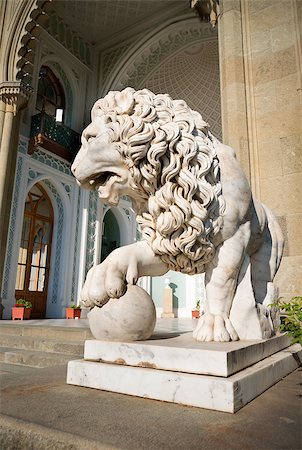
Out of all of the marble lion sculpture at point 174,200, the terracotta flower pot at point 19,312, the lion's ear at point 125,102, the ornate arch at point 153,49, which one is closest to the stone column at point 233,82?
the marble lion sculpture at point 174,200

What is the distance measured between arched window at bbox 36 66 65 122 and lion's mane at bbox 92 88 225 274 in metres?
8.66

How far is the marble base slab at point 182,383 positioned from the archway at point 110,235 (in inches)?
389

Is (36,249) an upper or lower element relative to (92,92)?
lower

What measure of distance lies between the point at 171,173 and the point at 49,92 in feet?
31.0

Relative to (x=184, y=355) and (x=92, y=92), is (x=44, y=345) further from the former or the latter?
(x=92, y=92)

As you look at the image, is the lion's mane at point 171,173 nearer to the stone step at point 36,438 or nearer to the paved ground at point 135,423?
the paved ground at point 135,423

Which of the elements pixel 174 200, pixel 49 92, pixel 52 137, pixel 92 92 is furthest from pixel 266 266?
pixel 92 92

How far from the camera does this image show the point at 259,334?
1180mm

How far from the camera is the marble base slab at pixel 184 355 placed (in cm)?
86

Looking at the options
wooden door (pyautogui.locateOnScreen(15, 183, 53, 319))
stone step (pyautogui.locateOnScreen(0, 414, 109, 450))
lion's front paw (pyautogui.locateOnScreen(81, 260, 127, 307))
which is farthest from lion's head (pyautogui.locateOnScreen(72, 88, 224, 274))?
wooden door (pyautogui.locateOnScreen(15, 183, 53, 319))

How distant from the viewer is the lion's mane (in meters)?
1.13

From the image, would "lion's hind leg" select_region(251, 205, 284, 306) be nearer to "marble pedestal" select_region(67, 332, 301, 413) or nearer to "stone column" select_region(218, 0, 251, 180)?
"marble pedestal" select_region(67, 332, 301, 413)

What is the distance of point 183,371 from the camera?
896 mm

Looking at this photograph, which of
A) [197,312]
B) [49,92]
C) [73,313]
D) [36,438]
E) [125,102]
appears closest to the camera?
[36,438]
